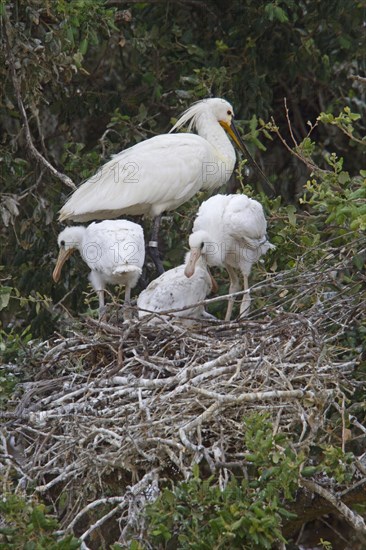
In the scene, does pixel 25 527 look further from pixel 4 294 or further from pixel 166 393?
pixel 4 294

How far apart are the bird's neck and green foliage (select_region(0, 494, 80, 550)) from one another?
437cm

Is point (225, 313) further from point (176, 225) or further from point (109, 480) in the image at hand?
point (109, 480)

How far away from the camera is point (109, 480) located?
6.70 metres

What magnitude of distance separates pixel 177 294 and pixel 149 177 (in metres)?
1.37

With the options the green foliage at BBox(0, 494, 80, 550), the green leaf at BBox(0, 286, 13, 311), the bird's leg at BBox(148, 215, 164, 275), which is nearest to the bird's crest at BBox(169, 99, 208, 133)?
the bird's leg at BBox(148, 215, 164, 275)

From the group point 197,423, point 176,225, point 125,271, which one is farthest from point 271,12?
point 197,423

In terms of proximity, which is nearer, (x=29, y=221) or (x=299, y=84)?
(x=29, y=221)

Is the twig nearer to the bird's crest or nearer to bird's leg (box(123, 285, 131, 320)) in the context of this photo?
bird's leg (box(123, 285, 131, 320))

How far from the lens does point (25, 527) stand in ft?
18.9

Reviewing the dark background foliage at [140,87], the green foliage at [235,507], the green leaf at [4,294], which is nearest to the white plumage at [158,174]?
the dark background foliage at [140,87]

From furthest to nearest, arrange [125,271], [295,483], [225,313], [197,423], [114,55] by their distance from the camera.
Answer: [114,55] → [225,313] → [125,271] → [197,423] → [295,483]

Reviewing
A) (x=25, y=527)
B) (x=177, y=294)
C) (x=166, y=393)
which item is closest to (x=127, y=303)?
(x=177, y=294)

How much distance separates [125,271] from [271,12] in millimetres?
2176

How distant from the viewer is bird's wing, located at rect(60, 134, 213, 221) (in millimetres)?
9086
